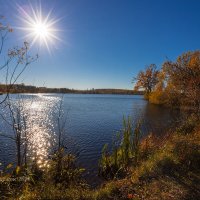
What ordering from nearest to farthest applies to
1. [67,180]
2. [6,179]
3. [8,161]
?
[6,179] → [67,180] → [8,161]

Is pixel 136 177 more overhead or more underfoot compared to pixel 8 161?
more overhead

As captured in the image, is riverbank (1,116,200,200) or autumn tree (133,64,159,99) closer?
riverbank (1,116,200,200)

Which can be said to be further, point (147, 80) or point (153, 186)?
point (147, 80)

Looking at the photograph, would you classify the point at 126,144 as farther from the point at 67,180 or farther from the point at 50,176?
the point at 50,176

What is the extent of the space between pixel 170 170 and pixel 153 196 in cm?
192

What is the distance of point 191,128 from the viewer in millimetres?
12758

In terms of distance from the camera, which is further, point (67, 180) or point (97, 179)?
point (97, 179)

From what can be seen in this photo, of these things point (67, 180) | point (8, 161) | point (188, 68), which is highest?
point (188, 68)

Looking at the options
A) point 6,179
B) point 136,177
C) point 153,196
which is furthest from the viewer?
point 136,177

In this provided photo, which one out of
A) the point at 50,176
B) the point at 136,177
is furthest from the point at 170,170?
the point at 50,176

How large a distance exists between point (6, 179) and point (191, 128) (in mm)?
12476

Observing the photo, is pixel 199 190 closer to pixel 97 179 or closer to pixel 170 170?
pixel 170 170

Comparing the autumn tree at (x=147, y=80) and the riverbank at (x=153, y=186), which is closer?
the riverbank at (x=153, y=186)

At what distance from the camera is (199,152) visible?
7.09m
